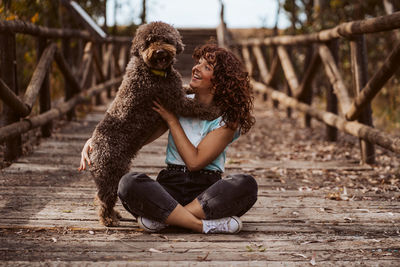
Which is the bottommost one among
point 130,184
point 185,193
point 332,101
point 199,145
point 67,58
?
point 185,193

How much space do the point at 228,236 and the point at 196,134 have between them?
72cm

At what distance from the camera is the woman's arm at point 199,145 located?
3273 mm

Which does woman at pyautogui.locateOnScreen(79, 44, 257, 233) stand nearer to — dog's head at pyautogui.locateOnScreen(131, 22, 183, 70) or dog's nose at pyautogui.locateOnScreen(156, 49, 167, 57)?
dog's head at pyautogui.locateOnScreen(131, 22, 183, 70)

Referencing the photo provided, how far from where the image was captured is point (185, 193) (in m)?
3.37

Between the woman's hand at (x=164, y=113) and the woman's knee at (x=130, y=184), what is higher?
the woman's hand at (x=164, y=113)

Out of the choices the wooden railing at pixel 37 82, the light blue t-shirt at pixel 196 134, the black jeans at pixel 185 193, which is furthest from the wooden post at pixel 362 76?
the wooden railing at pixel 37 82

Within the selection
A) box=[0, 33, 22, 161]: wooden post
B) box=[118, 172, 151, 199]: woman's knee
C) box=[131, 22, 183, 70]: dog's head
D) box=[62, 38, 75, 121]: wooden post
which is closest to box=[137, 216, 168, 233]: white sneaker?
box=[118, 172, 151, 199]: woman's knee

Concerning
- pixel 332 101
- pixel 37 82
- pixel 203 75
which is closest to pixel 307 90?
pixel 332 101

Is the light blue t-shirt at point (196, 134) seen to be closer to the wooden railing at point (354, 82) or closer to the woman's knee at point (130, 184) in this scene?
the woman's knee at point (130, 184)

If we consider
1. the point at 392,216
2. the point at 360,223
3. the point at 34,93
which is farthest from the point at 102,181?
the point at 34,93

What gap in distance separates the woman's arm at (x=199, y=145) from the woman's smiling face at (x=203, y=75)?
0.31m

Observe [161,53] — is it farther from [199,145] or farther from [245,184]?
[245,184]

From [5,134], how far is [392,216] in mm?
3253

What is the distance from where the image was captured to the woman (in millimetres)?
3146
